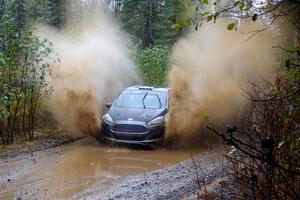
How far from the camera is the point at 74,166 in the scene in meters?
11.2

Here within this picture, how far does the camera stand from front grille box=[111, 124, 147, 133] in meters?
13.9

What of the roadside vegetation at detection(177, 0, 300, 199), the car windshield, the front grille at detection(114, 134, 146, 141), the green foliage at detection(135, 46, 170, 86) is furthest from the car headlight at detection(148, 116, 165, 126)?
the green foliage at detection(135, 46, 170, 86)

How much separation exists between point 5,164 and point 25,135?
12.3 feet

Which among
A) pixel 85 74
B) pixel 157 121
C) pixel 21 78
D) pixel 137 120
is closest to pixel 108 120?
pixel 137 120

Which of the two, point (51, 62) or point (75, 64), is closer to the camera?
point (51, 62)

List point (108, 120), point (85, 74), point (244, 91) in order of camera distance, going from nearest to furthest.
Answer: point (244, 91)
point (108, 120)
point (85, 74)

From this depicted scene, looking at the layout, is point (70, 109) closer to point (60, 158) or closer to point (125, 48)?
point (60, 158)

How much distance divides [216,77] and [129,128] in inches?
162

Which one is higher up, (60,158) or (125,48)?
(125,48)

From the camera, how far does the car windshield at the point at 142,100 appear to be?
1510 cm

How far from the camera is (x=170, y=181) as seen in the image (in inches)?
363

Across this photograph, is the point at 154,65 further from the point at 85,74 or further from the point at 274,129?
the point at 274,129

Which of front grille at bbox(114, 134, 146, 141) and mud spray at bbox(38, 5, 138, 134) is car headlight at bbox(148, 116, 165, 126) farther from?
mud spray at bbox(38, 5, 138, 134)

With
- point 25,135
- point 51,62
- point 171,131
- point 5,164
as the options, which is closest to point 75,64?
point 51,62
